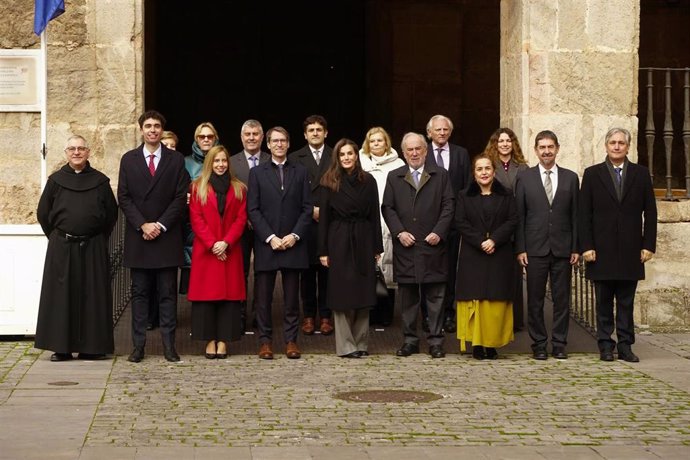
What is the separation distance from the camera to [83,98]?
1386 cm

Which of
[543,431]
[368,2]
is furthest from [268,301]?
[368,2]

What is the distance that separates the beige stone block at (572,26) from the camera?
569 inches

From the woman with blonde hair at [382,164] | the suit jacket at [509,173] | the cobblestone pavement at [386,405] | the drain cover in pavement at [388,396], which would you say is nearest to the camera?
the cobblestone pavement at [386,405]

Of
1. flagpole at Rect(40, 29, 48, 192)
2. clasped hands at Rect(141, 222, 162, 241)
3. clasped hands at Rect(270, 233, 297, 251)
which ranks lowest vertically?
clasped hands at Rect(270, 233, 297, 251)

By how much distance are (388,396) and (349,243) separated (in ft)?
7.33

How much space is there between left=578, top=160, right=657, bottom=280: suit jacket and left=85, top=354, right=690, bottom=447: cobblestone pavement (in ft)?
2.49

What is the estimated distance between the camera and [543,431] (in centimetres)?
891

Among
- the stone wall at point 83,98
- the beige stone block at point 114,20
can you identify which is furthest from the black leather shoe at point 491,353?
the beige stone block at point 114,20

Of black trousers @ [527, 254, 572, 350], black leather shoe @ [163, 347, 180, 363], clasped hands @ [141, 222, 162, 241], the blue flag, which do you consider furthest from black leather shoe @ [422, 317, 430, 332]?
the blue flag

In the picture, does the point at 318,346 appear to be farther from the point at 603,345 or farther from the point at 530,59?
the point at 530,59

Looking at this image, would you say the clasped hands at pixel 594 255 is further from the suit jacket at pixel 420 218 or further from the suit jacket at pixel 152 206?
the suit jacket at pixel 152 206

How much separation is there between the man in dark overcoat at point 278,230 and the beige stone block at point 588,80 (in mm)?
3323

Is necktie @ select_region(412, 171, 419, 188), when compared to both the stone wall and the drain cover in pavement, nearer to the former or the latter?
the drain cover in pavement

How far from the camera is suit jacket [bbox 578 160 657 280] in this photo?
39.3 ft
